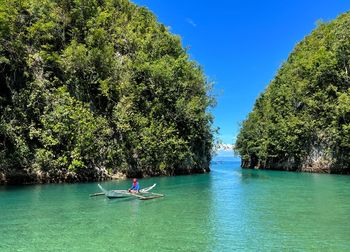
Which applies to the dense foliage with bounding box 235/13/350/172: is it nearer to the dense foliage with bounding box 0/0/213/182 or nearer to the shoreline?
the dense foliage with bounding box 0/0/213/182

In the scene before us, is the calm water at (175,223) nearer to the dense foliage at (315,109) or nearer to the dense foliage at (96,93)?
the dense foliage at (96,93)

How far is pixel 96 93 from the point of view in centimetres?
4784

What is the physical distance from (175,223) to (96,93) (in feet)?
109

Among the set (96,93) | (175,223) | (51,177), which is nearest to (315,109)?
(96,93)

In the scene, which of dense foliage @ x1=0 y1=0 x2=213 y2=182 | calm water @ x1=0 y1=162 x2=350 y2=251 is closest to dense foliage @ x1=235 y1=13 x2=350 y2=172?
dense foliage @ x1=0 y1=0 x2=213 y2=182

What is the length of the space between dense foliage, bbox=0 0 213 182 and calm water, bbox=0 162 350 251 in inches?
400

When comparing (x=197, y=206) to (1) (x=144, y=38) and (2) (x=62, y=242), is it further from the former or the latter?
(1) (x=144, y=38)

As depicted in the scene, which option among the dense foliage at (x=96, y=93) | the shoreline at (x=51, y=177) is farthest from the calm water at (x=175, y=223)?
the dense foliage at (x=96, y=93)

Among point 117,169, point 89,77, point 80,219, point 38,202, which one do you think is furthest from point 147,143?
point 80,219

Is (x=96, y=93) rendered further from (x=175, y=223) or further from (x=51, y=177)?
(x=175, y=223)

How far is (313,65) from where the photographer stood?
5984 cm

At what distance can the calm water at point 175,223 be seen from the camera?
45.9 ft

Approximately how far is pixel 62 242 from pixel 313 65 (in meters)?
55.6

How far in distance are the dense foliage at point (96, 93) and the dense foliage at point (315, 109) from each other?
49.9 feet
